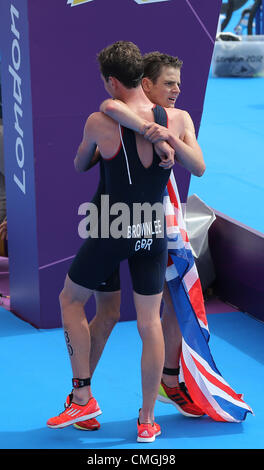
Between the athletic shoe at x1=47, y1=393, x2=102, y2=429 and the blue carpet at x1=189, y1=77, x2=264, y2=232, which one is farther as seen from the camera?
the blue carpet at x1=189, y1=77, x2=264, y2=232

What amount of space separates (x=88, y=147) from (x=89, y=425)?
1.21m

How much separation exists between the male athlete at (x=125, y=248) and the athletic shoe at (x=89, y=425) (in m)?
0.08

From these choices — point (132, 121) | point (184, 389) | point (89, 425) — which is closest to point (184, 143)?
point (132, 121)

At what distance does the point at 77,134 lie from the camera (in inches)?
167

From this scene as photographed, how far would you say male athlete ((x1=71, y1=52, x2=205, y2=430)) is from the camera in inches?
117

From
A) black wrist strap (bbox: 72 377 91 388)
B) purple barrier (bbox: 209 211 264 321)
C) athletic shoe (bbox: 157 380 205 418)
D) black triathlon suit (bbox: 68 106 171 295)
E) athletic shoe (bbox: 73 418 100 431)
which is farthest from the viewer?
purple barrier (bbox: 209 211 264 321)

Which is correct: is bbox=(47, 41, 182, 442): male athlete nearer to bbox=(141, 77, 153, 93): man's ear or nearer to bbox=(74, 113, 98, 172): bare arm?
bbox=(74, 113, 98, 172): bare arm

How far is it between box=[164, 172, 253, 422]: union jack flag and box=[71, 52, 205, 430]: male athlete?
0.09m

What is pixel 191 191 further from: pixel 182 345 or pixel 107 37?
pixel 182 345

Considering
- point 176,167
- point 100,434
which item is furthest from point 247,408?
point 176,167

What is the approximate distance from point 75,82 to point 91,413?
1715 millimetres

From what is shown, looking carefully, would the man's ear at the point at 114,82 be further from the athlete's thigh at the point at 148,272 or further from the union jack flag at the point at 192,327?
the athlete's thigh at the point at 148,272


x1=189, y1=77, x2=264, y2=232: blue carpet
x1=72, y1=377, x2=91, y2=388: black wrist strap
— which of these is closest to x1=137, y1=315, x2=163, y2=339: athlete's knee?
x1=72, y1=377, x2=91, y2=388: black wrist strap

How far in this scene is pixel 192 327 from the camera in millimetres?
3445
